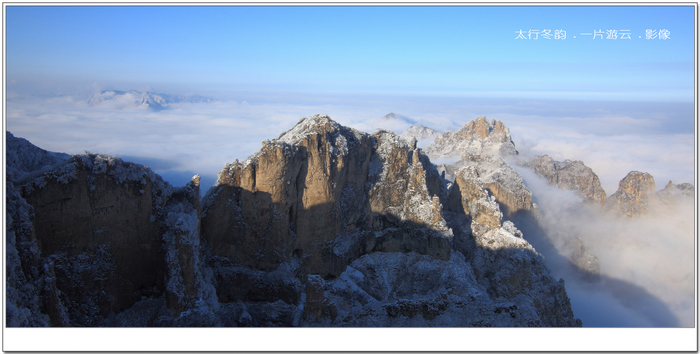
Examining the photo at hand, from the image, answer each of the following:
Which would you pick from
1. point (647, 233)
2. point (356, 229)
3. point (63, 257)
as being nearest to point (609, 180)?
point (647, 233)

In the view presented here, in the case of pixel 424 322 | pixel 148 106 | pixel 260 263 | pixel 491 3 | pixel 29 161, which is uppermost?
pixel 491 3

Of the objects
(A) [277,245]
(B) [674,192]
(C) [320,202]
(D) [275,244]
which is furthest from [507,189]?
(D) [275,244]

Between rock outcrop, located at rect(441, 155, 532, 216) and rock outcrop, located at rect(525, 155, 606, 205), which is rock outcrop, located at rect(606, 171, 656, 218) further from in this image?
rock outcrop, located at rect(441, 155, 532, 216)

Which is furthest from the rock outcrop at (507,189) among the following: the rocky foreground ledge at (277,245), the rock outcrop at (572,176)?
the rock outcrop at (572,176)

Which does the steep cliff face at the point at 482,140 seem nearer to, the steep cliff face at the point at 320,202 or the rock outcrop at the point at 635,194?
the rock outcrop at the point at 635,194

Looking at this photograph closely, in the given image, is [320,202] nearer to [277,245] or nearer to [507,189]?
[277,245]

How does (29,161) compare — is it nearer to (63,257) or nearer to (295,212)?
(63,257)

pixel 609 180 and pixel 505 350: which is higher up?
pixel 505 350
